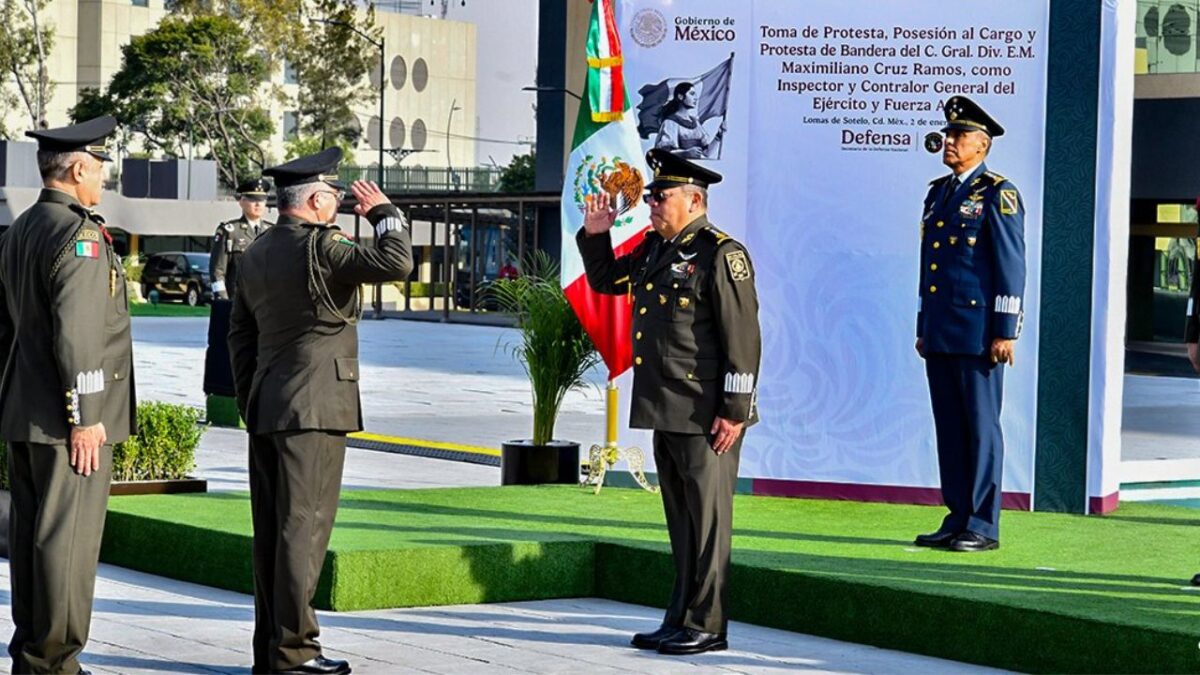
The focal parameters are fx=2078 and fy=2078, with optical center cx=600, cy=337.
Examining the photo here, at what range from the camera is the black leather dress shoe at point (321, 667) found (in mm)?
6719

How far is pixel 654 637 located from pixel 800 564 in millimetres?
967

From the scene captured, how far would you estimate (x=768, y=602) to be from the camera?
314 inches

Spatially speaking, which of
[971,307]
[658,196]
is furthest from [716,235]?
[971,307]

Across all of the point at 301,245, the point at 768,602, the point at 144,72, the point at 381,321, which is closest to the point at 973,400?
the point at 768,602

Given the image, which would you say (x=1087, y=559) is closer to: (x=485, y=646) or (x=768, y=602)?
(x=768, y=602)

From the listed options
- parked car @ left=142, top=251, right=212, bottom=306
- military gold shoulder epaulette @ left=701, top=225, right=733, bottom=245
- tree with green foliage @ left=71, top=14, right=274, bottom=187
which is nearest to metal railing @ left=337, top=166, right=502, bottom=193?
tree with green foliage @ left=71, top=14, right=274, bottom=187

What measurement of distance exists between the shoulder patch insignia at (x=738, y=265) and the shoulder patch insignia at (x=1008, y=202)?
1858 millimetres

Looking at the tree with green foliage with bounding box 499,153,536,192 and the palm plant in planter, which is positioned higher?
the tree with green foliage with bounding box 499,153,536,192

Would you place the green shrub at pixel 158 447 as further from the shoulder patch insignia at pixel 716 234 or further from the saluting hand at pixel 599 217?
the shoulder patch insignia at pixel 716 234

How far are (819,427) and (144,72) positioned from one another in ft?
200

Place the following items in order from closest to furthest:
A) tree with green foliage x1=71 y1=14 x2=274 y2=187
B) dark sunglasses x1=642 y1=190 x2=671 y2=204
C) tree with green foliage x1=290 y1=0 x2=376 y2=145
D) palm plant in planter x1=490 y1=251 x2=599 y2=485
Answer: dark sunglasses x1=642 y1=190 x2=671 y2=204 < palm plant in planter x1=490 y1=251 x2=599 y2=485 < tree with green foliage x1=71 y1=14 x2=274 y2=187 < tree with green foliage x1=290 y1=0 x2=376 y2=145

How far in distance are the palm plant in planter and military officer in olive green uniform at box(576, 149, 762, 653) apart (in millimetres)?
3376

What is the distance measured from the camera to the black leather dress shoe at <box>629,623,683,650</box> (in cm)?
732

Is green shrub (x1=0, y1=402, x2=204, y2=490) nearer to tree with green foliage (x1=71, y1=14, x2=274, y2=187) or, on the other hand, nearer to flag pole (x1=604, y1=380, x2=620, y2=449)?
flag pole (x1=604, y1=380, x2=620, y2=449)
